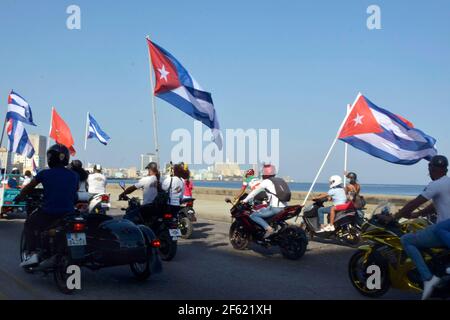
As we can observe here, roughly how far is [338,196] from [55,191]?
704 cm

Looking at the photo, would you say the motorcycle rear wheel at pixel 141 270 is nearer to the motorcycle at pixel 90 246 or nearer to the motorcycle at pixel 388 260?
the motorcycle at pixel 90 246

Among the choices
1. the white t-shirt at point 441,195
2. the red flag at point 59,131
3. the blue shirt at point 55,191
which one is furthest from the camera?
the red flag at point 59,131

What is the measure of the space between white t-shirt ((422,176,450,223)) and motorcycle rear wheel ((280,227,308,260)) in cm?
393

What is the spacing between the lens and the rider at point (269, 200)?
9.83m

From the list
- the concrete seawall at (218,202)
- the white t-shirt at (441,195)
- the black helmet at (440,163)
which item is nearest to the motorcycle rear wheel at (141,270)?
the white t-shirt at (441,195)

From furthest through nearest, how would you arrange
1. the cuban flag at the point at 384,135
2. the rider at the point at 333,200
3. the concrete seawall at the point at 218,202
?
the concrete seawall at the point at 218,202 < the cuban flag at the point at 384,135 < the rider at the point at 333,200

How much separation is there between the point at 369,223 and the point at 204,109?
8.46 m

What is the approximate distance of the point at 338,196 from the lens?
11.9 m

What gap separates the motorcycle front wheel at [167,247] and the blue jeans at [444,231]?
4.93 meters

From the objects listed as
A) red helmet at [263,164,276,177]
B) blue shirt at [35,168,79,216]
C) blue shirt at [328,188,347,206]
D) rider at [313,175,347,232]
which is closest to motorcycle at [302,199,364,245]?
rider at [313,175,347,232]

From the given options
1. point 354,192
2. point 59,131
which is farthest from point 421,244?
point 59,131

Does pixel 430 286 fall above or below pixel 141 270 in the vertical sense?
above

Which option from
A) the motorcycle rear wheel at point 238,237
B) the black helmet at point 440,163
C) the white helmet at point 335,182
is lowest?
the motorcycle rear wheel at point 238,237

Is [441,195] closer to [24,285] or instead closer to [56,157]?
[56,157]
